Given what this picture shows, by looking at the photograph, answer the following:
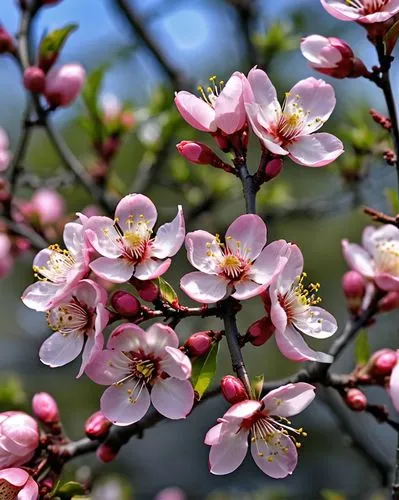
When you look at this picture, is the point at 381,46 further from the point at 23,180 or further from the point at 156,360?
the point at 23,180

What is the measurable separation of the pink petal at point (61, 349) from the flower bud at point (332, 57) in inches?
22.8

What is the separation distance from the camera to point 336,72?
1.12 meters

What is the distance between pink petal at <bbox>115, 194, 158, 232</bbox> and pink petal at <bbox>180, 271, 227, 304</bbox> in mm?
117

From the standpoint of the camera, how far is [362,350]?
1183mm

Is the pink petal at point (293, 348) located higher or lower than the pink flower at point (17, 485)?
higher

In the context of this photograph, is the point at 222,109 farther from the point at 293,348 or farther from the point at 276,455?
the point at 276,455

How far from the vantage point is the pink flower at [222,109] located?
36.0 inches

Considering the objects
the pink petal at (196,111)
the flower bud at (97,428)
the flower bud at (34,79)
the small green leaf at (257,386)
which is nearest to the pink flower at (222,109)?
the pink petal at (196,111)

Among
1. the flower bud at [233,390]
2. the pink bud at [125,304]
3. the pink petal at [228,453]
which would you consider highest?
the pink bud at [125,304]

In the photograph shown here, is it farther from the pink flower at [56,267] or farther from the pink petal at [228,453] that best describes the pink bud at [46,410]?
the pink petal at [228,453]

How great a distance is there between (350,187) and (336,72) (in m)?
1.16

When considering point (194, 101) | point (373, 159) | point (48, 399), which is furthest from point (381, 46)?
point (373, 159)

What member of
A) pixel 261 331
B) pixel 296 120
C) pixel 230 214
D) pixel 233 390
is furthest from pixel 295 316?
pixel 230 214

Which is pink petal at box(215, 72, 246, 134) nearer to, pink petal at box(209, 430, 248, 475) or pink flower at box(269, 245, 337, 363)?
pink flower at box(269, 245, 337, 363)
